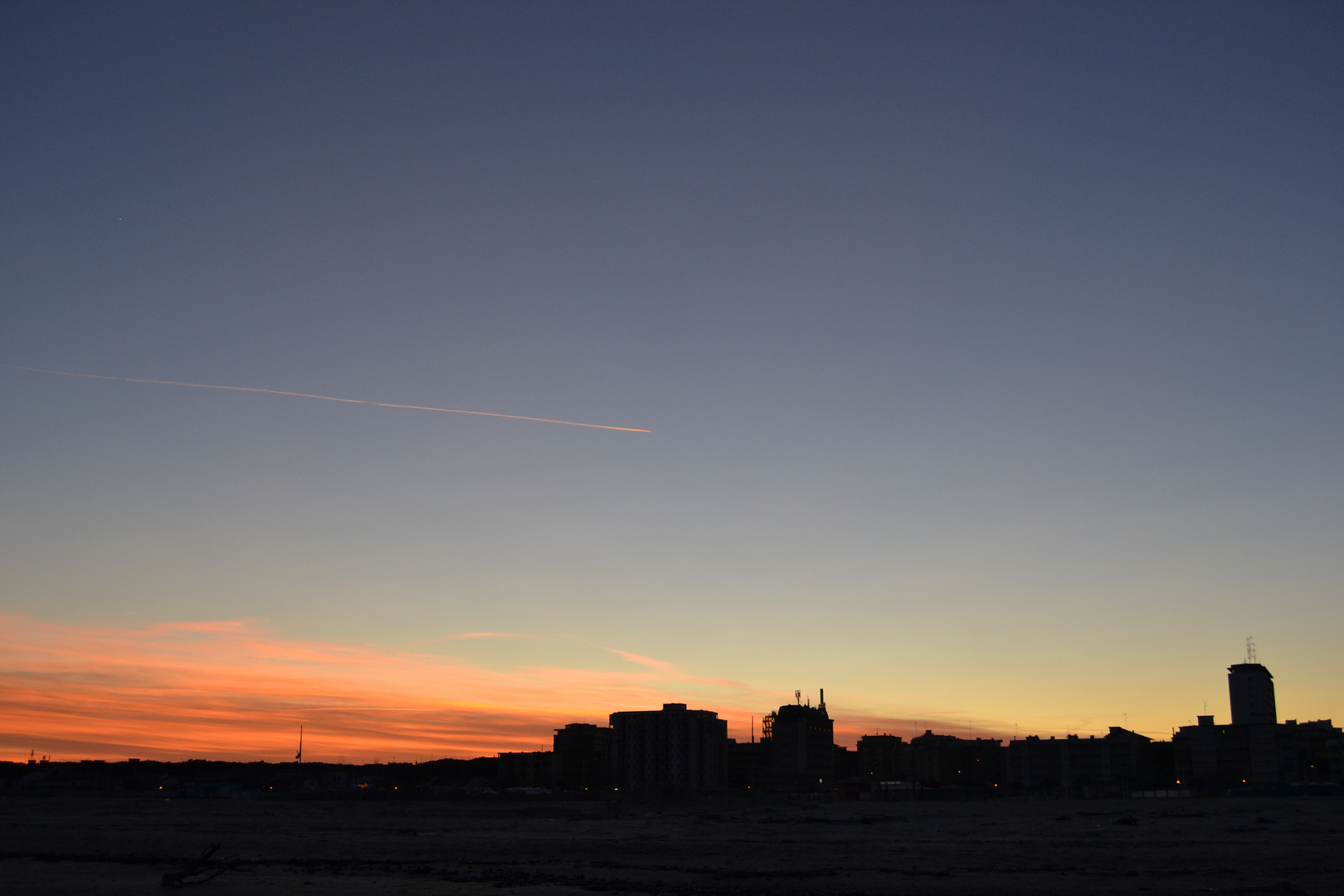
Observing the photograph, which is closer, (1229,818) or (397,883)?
(397,883)

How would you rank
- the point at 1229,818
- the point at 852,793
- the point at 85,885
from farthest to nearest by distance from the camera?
1. the point at 852,793
2. the point at 1229,818
3. the point at 85,885

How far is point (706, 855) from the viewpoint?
5728cm

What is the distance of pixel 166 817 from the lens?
121 m

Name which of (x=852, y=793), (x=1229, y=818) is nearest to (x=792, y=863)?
(x=1229, y=818)

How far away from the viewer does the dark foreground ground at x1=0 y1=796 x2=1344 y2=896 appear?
4078 cm

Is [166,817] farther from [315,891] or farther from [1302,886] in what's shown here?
[1302,886]

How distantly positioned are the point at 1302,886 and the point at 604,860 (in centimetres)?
3248

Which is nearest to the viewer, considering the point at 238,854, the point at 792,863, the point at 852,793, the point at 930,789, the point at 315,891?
the point at 315,891

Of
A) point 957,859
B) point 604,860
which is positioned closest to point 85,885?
point 604,860

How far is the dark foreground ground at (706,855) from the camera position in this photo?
4078cm

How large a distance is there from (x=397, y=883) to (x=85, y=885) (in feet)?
42.1

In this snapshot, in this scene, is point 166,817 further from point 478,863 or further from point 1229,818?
point 1229,818

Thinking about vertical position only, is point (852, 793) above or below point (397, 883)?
below

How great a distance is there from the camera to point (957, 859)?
172 ft
